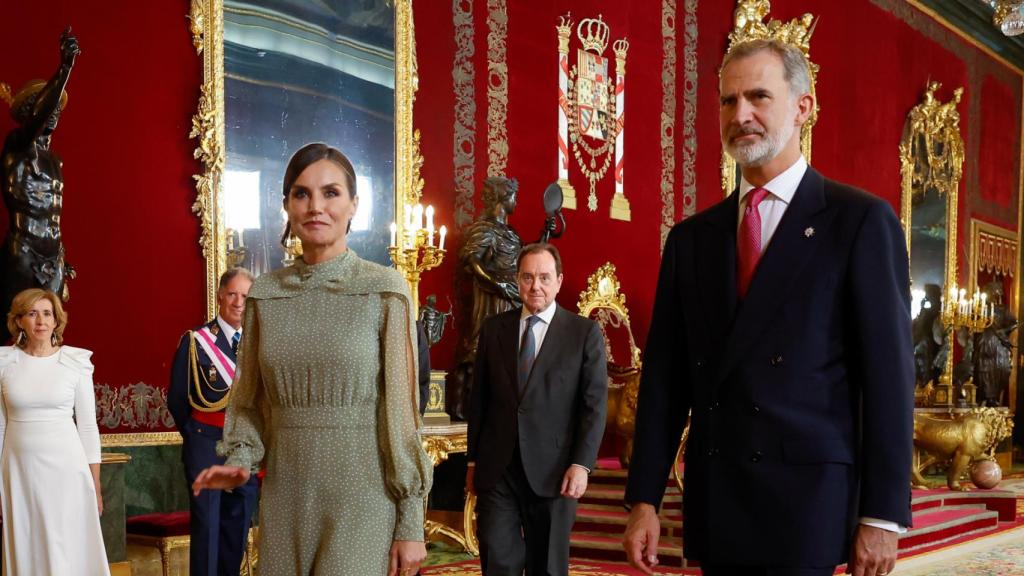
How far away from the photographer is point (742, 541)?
2414mm

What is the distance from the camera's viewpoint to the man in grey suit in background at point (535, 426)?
4656 millimetres

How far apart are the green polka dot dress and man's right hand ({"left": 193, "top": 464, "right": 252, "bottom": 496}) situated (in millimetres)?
41

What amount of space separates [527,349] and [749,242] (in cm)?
245

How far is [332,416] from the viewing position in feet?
8.45

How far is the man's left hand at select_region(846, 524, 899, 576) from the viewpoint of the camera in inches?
89.8

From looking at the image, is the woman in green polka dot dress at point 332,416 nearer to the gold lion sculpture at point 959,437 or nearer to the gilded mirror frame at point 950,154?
the gold lion sculpture at point 959,437

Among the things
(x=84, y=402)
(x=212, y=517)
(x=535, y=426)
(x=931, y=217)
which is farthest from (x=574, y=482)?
(x=931, y=217)

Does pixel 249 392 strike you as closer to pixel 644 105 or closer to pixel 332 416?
pixel 332 416

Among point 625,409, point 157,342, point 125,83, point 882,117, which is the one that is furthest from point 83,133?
point 882,117

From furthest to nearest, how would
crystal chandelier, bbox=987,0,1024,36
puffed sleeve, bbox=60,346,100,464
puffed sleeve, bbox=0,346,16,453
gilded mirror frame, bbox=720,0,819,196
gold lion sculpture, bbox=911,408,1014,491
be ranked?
gilded mirror frame, bbox=720,0,819,196 < gold lion sculpture, bbox=911,408,1014,491 < crystal chandelier, bbox=987,0,1024,36 < puffed sleeve, bbox=60,346,100,464 < puffed sleeve, bbox=0,346,16,453

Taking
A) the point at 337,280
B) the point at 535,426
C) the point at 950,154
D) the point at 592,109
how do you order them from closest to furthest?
the point at 337,280 < the point at 535,426 < the point at 592,109 < the point at 950,154

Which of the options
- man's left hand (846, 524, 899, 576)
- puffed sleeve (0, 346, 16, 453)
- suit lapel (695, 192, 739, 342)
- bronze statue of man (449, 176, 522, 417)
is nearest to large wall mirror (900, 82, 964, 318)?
bronze statue of man (449, 176, 522, 417)

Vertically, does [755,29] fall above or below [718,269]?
above

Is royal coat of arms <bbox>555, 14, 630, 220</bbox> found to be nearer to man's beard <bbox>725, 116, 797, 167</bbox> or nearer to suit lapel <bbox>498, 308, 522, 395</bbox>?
suit lapel <bbox>498, 308, 522, 395</bbox>
